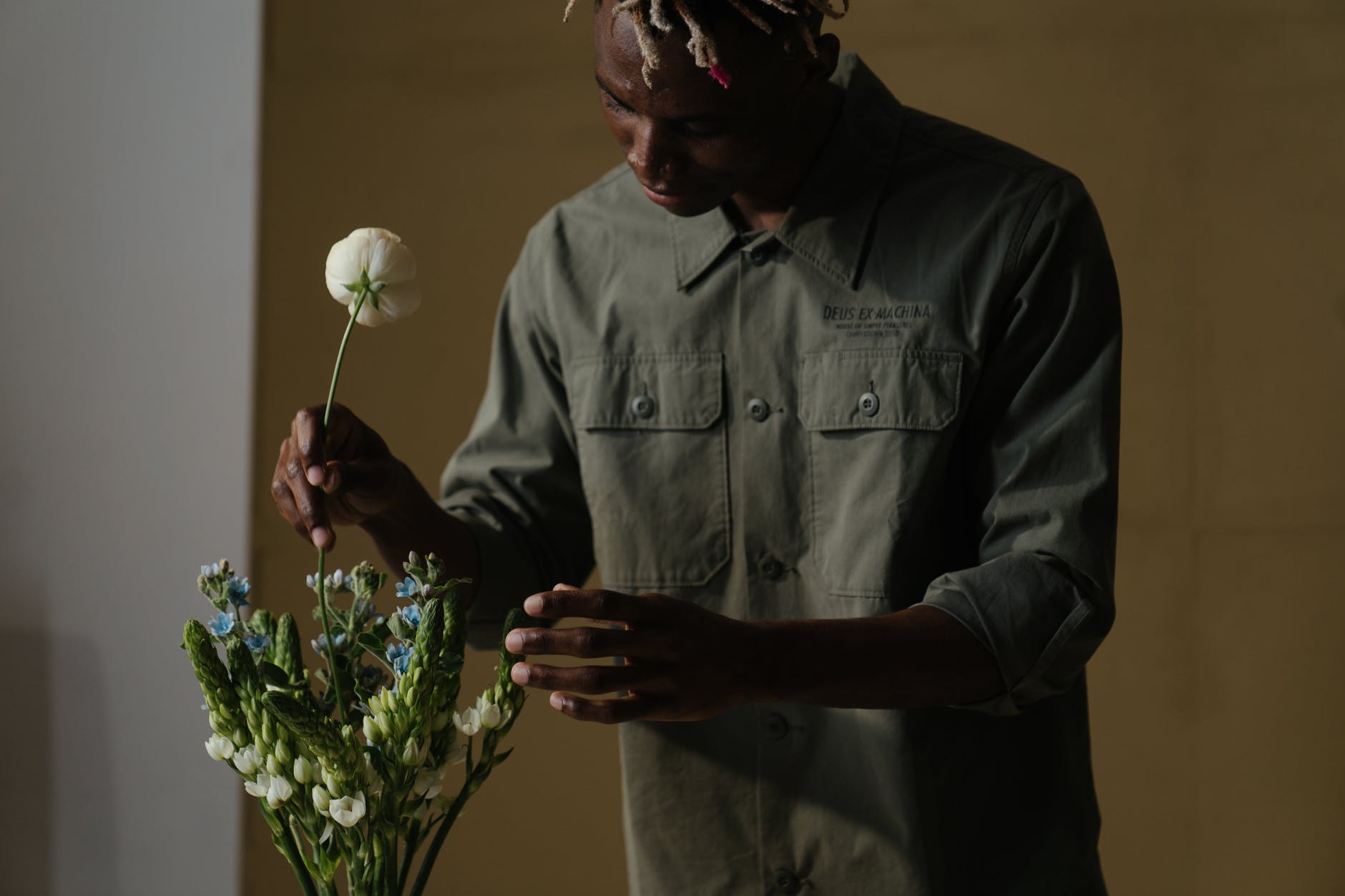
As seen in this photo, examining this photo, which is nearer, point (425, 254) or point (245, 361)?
point (245, 361)

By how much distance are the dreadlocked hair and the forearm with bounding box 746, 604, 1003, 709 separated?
1.45 ft

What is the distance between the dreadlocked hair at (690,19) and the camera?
1123mm

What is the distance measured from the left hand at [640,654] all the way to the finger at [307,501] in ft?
0.71

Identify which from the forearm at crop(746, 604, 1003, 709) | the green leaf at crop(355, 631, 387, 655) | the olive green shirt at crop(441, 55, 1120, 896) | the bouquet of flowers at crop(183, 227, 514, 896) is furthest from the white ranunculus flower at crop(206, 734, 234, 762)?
the olive green shirt at crop(441, 55, 1120, 896)

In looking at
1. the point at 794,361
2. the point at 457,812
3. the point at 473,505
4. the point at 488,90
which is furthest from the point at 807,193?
the point at 488,90

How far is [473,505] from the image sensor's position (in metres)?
1.47

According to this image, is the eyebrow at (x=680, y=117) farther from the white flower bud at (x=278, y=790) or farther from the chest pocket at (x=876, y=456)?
the white flower bud at (x=278, y=790)

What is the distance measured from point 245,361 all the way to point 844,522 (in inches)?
39.7

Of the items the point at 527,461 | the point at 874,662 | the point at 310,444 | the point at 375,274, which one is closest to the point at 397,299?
the point at 375,274

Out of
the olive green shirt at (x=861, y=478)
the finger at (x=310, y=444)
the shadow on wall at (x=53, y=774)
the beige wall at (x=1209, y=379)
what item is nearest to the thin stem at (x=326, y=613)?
the finger at (x=310, y=444)

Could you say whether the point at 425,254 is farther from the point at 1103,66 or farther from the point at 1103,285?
the point at 1103,285

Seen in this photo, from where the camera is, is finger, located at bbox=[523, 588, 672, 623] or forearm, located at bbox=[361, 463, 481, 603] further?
forearm, located at bbox=[361, 463, 481, 603]

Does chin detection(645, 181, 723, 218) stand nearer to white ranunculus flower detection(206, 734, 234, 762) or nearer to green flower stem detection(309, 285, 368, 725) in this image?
green flower stem detection(309, 285, 368, 725)

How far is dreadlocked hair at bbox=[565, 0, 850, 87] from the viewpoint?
1123 millimetres
